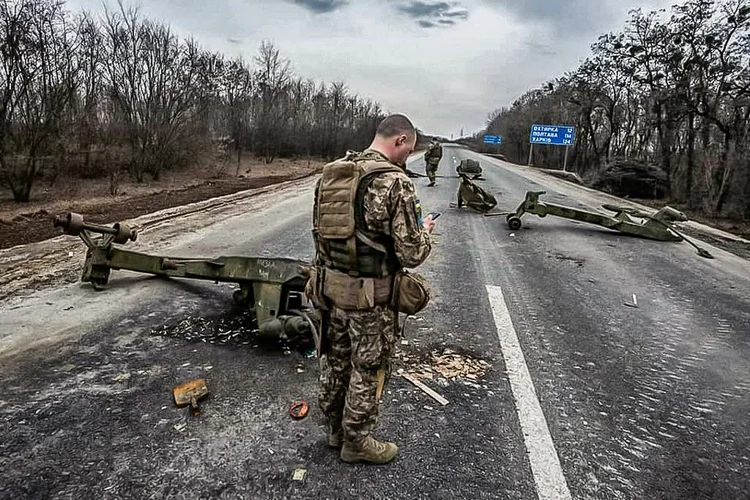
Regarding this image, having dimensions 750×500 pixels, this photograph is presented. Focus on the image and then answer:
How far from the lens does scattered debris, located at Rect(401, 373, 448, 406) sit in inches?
125

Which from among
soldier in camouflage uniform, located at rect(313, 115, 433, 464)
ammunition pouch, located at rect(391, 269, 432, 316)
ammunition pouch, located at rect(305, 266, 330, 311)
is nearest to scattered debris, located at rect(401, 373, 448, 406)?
soldier in camouflage uniform, located at rect(313, 115, 433, 464)

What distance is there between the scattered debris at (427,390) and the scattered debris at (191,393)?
1.31 metres

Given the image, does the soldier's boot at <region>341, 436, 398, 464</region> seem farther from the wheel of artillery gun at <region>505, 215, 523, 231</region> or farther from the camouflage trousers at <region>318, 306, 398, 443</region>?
the wheel of artillery gun at <region>505, 215, 523, 231</region>

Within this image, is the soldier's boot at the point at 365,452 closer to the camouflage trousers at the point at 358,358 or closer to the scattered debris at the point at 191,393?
the camouflage trousers at the point at 358,358

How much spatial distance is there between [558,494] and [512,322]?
7.53 feet

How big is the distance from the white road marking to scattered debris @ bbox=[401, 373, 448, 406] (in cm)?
46

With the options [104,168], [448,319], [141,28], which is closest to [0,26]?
[104,168]

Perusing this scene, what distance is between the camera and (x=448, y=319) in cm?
459

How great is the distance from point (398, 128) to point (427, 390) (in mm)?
1739

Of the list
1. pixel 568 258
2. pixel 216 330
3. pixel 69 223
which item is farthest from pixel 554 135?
pixel 69 223

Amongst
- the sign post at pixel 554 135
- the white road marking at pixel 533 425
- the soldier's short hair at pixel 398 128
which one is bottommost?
the white road marking at pixel 533 425

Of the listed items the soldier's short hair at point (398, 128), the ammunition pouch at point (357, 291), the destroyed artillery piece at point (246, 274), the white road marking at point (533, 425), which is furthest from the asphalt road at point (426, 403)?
the soldier's short hair at point (398, 128)

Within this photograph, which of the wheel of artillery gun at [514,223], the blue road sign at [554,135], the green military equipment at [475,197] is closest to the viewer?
the wheel of artillery gun at [514,223]

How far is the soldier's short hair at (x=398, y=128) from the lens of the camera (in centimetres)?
242
